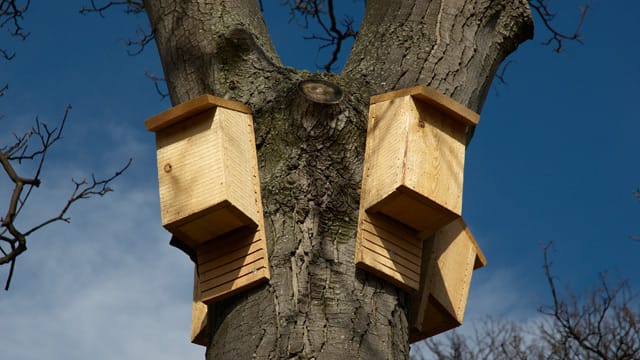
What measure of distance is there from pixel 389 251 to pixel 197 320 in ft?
2.76

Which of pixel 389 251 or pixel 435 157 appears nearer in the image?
pixel 389 251

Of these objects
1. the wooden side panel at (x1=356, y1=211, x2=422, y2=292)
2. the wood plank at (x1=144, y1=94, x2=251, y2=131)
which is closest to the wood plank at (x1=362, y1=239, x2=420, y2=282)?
the wooden side panel at (x1=356, y1=211, x2=422, y2=292)

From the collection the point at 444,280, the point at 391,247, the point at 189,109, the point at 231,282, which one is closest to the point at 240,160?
the point at 189,109

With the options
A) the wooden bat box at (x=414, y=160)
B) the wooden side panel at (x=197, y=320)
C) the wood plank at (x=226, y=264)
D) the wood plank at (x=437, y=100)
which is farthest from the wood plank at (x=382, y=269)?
the wooden side panel at (x=197, y=320)

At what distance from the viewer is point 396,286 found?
Result: 2.65 m

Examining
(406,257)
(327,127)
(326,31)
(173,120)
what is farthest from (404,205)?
(326,31)

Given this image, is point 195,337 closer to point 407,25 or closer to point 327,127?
point 327,127

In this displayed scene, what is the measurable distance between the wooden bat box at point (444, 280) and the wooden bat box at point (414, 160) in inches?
9.9

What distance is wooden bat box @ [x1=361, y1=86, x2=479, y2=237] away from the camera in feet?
8.93

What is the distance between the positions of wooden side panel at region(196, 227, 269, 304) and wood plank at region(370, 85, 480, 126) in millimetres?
609

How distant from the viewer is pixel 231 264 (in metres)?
2.65

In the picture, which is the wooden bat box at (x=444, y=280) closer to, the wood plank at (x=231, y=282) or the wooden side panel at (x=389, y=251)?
the wooden side panel at (x=389, y=251)

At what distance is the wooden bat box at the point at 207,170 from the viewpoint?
8.81 ft

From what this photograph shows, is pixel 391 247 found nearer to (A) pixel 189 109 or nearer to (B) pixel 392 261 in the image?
(B) pixel 392 261
